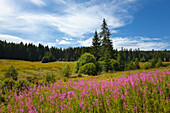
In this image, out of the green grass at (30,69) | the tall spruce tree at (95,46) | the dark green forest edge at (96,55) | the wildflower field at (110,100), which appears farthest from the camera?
the tall spruce tree at (95,46)

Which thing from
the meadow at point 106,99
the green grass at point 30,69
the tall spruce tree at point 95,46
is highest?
the tall spruce tree at point 95,46

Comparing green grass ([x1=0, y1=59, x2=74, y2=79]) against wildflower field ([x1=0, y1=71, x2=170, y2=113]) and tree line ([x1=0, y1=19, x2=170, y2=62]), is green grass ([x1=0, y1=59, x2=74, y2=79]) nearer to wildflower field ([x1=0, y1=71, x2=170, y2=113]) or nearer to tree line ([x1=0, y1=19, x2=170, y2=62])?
tree line ([x1=0, y1=19, x2=170, y2=62])

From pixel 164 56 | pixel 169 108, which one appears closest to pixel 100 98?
pixel 169 108

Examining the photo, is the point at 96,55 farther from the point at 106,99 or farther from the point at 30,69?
the point at 106,99

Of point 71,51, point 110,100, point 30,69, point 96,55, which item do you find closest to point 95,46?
point 96,55

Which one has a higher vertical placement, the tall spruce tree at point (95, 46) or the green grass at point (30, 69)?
the tall spruce tree at point (95, 46)

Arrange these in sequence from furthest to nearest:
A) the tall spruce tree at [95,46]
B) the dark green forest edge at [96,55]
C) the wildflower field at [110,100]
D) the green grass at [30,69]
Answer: the tall spruce tree at [95,46], the green grass at [30,69], the dark green forest edge at [96,55], the wildflower field at [110,100]

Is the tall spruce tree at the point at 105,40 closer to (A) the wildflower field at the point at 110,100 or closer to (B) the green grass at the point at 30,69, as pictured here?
(B) the green grass at the point at 30,69

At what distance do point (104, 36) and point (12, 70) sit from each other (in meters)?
29.0

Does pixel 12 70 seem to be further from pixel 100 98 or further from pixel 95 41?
pixel 95 41

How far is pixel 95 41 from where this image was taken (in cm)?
4438

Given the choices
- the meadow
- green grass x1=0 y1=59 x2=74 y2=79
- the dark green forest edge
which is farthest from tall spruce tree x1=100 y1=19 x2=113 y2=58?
the meadow

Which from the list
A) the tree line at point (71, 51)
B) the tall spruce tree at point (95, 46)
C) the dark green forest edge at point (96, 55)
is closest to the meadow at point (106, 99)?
the dark green forest edge at point (96, 55)

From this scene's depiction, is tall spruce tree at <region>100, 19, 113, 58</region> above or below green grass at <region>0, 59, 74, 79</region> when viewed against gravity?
above
